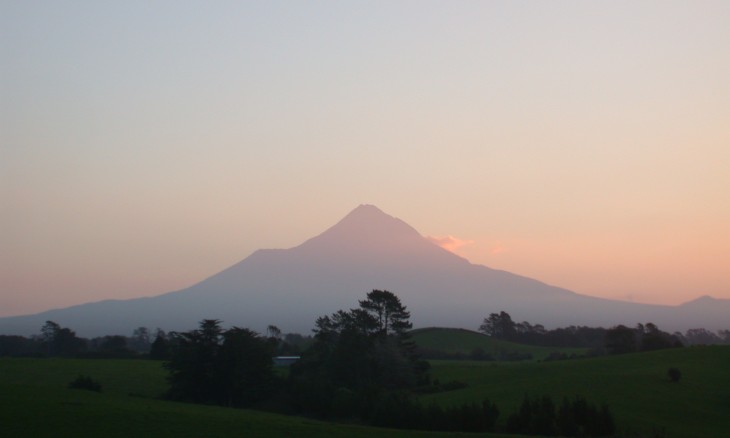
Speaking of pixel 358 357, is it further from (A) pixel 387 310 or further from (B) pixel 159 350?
(B) pixel 159 350

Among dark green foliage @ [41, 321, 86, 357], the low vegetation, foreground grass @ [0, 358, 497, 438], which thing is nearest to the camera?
foreground grass @ [0, 358, 497, 438]

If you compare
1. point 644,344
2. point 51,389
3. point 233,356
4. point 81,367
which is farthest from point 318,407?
point 644,344

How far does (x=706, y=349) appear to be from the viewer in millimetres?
61469

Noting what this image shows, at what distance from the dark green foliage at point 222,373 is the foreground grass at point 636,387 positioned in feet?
36.5

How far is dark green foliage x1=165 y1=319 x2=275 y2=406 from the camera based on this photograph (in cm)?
5191

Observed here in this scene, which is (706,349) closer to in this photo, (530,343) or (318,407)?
(318,407)

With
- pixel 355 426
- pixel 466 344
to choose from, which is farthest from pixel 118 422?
pixel 466 344

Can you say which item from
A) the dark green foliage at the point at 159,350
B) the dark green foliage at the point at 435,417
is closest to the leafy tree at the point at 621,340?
the dark green foliage at the point at 159,350

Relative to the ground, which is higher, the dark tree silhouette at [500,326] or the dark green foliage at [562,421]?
the dark tree silhouette at [500,326]

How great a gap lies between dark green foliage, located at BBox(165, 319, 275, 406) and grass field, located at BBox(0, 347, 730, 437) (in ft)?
7.72

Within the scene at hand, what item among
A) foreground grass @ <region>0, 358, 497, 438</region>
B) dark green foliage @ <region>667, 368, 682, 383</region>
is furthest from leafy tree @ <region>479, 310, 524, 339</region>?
foreground grass @ <region>0, 358, 497, 438</region>

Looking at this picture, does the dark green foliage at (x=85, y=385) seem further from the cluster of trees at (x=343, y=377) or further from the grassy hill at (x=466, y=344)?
the grassy hill at (x=466, y=344)

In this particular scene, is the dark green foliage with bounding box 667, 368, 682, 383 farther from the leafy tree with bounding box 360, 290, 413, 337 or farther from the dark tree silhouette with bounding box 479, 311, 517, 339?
the dark tree silhouette with bounding box 479, 311, 517, 339

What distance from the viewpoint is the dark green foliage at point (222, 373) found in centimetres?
5191
